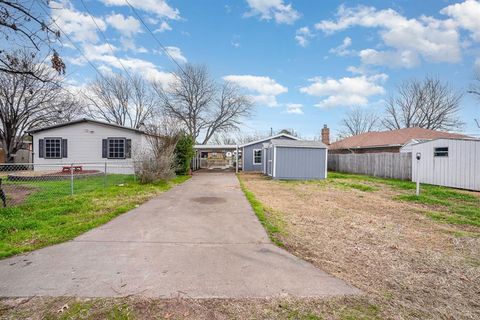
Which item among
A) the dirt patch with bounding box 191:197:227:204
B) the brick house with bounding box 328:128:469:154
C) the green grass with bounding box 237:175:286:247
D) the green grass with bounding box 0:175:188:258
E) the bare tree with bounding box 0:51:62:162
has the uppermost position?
the bare tree with bounding box 0:51:62:162

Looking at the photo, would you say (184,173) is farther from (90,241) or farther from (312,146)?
(90,241)

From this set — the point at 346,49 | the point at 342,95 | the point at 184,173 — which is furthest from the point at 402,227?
the point at 342,95

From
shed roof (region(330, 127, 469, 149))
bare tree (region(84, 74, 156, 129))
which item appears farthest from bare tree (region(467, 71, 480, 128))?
bare tree (region(84, 74, 156, 129))

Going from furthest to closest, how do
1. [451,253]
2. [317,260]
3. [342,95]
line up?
[342,95] → [451,253] → [317,260]

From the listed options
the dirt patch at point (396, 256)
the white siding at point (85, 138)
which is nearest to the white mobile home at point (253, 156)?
the white siding at point (85, 138)

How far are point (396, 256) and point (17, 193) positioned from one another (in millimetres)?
11893

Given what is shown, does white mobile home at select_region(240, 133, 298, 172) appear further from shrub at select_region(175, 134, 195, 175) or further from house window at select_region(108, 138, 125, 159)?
house window at select_region(108, 138, 125, 159)

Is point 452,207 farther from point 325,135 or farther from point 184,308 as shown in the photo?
point 325,135

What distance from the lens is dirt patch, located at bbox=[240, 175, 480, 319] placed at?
8.71ft

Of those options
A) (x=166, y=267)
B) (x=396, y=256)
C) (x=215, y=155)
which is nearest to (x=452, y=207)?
(x=396, y=256)

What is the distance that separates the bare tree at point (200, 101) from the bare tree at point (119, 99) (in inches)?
102

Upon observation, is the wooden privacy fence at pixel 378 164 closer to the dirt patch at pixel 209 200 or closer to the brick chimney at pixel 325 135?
the brick chimney at pixel 325 135

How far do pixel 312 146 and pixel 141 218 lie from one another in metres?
13.1

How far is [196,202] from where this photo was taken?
27.0ft
